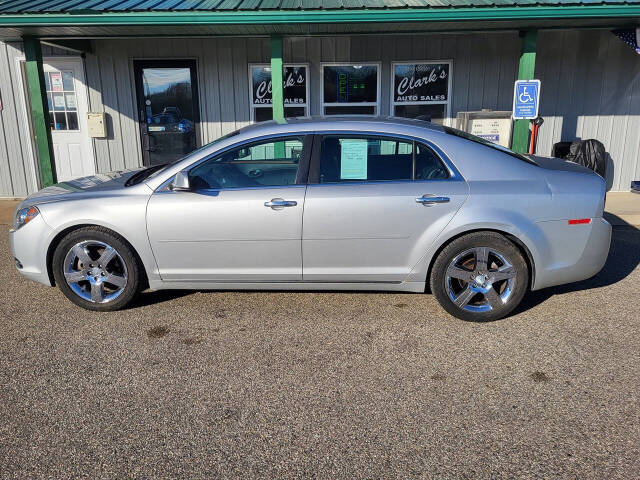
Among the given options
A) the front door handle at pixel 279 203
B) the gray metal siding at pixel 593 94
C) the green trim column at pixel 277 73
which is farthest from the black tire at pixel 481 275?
the gray metal siding at pixel 593 94

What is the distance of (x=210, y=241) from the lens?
166 inches

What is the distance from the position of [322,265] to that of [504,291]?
4.81ft

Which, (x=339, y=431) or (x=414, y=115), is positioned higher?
(x=414, y=115)

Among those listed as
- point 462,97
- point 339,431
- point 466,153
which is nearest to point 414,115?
point 462,97

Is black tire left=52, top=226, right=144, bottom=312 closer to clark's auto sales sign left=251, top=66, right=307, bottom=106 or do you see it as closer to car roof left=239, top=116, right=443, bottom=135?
car roof left=239, top=116, right=443, bottom=135

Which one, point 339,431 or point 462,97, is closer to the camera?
point 339,431

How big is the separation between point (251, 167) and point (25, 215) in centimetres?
194

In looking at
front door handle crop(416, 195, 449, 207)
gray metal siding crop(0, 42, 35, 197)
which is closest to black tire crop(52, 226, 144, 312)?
front door handle crop(416, 195, 449, 207)

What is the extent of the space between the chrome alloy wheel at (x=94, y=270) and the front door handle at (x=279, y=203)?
133 centimetres

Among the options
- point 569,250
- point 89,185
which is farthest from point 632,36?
point 89,185

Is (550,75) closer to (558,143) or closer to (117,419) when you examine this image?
(558,143)

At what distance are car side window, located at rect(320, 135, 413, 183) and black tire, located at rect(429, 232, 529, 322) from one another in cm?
73

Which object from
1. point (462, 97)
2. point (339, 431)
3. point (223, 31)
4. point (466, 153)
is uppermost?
point (223, 31)

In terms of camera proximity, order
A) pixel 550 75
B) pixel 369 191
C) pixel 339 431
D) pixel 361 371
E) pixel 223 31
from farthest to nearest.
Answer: pixel 550 75, pixel 223 31, pixel 369 191, pixel 361 371, pixel 339 431
